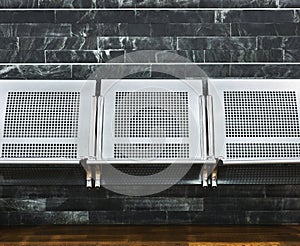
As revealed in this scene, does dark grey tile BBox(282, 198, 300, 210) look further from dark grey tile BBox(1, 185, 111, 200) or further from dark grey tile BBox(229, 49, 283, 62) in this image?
dark grey tile BBox(1, 185, 111, 200)

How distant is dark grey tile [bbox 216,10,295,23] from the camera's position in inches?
122

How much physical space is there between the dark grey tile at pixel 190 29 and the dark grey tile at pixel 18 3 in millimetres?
704

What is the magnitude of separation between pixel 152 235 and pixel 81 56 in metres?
1.11

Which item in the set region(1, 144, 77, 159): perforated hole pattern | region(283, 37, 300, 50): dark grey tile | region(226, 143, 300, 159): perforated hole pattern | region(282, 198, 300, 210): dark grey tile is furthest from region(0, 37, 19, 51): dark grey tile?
region(282, 198, 300, 210): dark grey tile

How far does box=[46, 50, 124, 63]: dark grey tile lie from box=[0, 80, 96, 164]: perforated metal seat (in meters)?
0.29

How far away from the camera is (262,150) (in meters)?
2.69

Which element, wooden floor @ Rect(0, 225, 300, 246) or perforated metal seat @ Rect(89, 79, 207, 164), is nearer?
wooden floor @ Rect(0, 225, 300, 246)

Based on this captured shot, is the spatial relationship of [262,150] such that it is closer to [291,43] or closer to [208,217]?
[208,217]

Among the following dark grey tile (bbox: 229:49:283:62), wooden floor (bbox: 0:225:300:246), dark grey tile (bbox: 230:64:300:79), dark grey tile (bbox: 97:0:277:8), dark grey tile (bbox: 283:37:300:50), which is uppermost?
dark grey tile (bbox: 97:0:277:8)

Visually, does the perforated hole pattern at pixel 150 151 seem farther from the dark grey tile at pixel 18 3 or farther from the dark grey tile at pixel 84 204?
the dark grey tile at pixel 18 3

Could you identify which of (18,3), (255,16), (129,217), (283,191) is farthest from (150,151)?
(18,3)

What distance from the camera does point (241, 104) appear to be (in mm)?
2787

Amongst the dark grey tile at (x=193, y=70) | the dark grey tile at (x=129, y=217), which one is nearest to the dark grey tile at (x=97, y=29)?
the dark grey tile at (x=193, y=70)

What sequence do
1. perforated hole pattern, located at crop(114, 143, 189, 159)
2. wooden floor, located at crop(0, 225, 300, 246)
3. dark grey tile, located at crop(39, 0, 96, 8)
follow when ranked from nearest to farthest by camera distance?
1. wooden floor, located at crop(0, 225, 300, 246)
2. perforated hole pattern, located at crop(114, 143, 189, 159)
3. dark grey tile, located at crop(39, 0, 96, 8)
